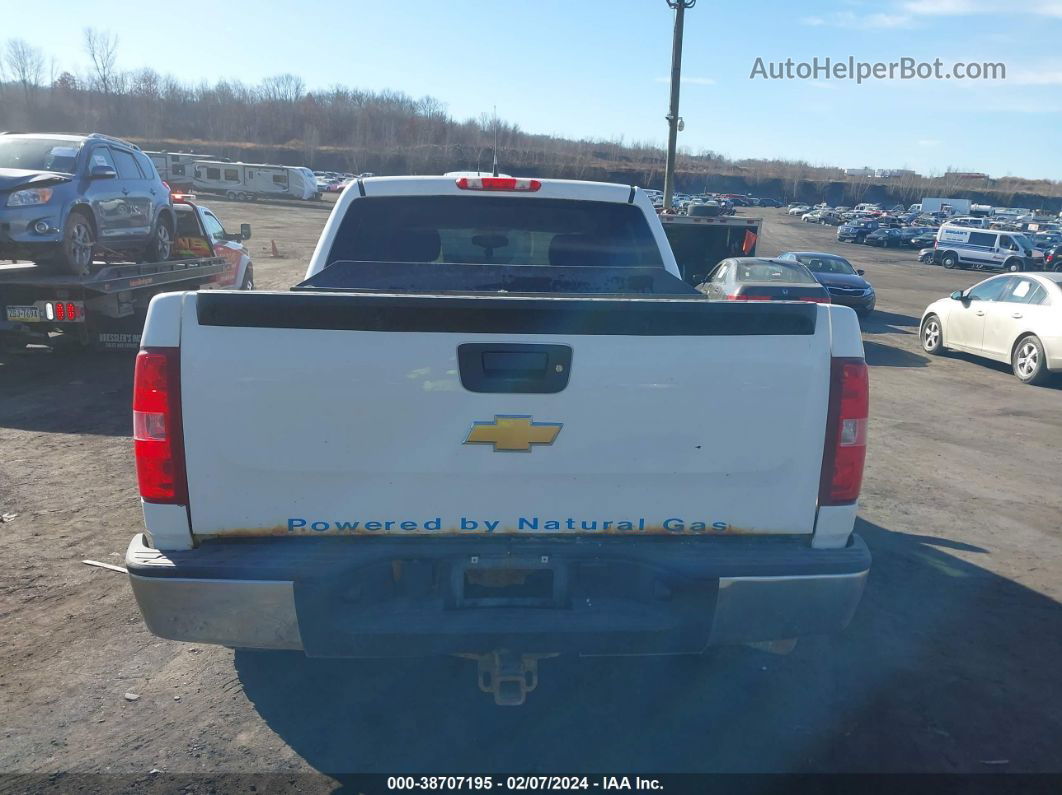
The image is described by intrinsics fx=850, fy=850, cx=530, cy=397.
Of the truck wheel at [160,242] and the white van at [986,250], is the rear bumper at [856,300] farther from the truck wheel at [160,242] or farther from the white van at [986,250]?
the white van at [986,250]

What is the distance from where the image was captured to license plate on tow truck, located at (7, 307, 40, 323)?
9359 millimetres

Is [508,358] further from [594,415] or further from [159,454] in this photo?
[159,454]

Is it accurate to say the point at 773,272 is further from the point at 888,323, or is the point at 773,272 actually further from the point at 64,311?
the point at 64,311

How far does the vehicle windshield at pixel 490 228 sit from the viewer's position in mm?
4699

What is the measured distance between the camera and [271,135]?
323 feet

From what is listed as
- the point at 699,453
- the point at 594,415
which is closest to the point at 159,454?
the point at 594,415

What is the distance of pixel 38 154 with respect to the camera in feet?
33.2

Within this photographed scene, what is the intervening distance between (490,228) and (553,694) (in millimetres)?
2565

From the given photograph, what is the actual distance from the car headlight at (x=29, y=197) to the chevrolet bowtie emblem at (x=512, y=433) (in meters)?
8.94

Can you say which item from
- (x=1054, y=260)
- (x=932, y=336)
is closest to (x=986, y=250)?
(x=1054, y=260)

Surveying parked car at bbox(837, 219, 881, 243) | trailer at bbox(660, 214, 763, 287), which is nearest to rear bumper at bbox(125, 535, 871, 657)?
trailer at bbox(660, 214, 763, 287)

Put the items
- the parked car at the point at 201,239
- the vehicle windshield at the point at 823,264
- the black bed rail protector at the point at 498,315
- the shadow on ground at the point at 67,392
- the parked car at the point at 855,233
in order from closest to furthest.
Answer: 1. the black bed rail protector at the point at 498,315
2. the shadow on ground at the point at 67,392
3. the parked car at the point at 201,239
4. the vehicle windshield at the point at 823,264
5. the parked car at the point at 855,233

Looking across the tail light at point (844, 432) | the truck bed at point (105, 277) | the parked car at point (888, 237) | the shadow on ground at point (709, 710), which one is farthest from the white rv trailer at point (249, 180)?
the tail light at point (844, 432)

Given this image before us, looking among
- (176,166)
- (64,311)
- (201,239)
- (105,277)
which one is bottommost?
(64,311)
